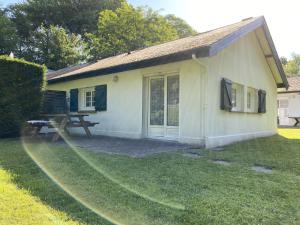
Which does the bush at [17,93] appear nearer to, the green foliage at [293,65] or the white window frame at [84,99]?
the white window frame at [84,99]

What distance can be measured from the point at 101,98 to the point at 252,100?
20.2 feet

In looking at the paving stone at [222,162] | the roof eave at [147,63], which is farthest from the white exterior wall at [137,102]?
the paving stone at [222,162]

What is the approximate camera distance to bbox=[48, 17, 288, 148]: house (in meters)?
8.01

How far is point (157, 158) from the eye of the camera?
581 centimetres

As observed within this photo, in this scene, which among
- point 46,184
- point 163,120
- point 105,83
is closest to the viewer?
point 46,184

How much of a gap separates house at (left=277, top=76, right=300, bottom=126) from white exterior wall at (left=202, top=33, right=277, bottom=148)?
30.3 feet

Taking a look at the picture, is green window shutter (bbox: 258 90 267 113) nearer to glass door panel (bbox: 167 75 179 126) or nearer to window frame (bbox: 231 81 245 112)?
window frame (bbox: 231 81 245 112)

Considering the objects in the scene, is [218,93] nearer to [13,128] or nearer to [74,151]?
[74,151]

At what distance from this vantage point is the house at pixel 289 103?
21.5 meters

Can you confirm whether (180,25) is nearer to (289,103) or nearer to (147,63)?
(289,103)

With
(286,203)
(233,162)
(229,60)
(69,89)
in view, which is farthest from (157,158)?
(69,89)

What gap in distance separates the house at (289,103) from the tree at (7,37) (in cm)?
2432

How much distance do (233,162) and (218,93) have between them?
3256mm

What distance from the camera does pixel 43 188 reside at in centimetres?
384
